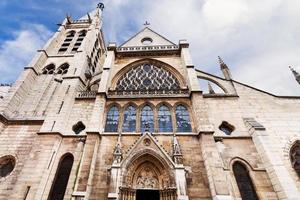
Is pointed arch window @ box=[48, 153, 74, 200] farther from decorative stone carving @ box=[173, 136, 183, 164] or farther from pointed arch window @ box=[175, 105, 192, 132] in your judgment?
pointed arch window @ box=[175, 105, 192, 132]

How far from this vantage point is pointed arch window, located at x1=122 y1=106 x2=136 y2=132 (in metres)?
10.9

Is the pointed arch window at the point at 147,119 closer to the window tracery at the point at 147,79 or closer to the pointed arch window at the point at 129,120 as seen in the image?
the pointed arch window at the point at 129,120

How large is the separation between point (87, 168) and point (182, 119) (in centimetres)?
607

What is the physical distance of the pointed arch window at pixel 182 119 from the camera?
10.8 meters

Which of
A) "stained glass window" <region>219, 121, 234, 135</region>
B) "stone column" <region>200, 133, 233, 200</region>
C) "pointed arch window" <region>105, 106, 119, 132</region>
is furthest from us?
"pointed arch window" <region>105, 106, 119, 132</region>

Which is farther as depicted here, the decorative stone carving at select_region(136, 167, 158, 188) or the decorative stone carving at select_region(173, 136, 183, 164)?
the decorative stone carving at select_region(136, 167, 158, 188)

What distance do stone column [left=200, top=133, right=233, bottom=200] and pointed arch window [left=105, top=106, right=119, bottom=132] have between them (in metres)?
5.19

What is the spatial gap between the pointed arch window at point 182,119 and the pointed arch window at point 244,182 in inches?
124

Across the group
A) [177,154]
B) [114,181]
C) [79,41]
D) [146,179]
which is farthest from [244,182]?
[79,41]

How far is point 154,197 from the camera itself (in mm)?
9516

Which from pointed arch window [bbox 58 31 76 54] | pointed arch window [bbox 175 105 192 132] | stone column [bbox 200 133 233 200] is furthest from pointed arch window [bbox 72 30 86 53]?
stone column [bbox 200 133 233 200]

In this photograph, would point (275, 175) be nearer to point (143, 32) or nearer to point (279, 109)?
point (279, 109)

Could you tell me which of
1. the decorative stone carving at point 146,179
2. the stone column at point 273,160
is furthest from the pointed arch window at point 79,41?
the stone column at point 273,160

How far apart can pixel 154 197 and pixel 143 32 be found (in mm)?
15064
